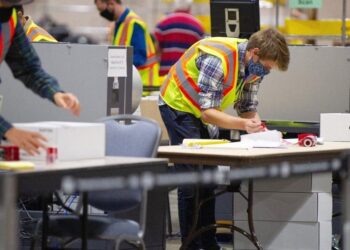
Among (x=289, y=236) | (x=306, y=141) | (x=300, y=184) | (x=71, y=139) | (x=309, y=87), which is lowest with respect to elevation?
(x=289, y=236)

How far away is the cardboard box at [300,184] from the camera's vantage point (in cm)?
601

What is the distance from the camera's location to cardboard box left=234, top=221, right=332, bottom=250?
606 centimetres

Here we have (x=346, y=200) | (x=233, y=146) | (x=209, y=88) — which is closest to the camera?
(x=346, y=200)

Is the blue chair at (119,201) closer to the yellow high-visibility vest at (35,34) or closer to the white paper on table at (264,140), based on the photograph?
the white paper on table at (264,140)

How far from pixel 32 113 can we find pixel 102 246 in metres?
0.96

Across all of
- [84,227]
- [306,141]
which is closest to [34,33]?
[306,141]

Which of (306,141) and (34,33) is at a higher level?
(34,33)

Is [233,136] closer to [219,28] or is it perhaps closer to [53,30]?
[219,28]

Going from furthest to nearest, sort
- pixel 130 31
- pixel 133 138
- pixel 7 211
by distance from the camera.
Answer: pixel 130 31, pixel 133 138, pixel 7 211

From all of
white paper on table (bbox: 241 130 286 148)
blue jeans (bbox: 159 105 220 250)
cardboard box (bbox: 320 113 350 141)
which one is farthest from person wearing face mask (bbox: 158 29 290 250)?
cardboard box (bbox: 320 113 350 141)

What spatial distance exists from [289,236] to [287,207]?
171 mm

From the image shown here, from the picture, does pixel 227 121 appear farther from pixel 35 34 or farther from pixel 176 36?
pixel 176 36

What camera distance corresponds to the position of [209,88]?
606 cm

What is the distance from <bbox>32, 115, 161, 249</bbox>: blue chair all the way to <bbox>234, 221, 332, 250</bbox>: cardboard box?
1.07 meters
